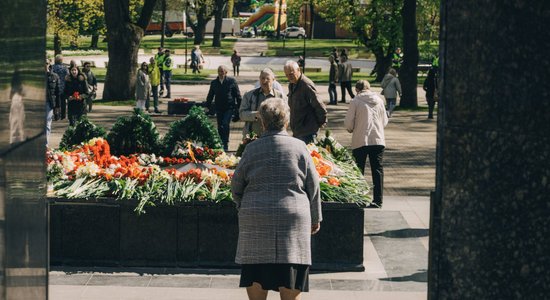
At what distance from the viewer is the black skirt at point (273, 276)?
661cm

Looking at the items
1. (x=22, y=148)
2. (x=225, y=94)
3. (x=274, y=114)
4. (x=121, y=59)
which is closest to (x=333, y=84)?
(x=121, y=59)

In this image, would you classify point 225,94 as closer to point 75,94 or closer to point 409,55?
point 75,94

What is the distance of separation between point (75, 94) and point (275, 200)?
1754cm

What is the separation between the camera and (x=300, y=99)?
13742 millimetres

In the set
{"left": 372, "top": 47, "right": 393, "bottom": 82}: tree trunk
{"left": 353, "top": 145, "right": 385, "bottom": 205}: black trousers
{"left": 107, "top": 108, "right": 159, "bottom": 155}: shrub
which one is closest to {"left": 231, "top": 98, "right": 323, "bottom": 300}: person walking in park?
{"left": 107, "top": 108, "right": 159, "bottom": 155}: shrub

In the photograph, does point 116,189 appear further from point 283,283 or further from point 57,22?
point 57,22

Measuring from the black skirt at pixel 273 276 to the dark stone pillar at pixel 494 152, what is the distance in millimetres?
2610

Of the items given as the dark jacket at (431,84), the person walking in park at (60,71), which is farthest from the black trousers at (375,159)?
the dark jacket at (431,84)

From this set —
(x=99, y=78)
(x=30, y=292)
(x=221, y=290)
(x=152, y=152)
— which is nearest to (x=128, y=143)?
(x=152, y=152)

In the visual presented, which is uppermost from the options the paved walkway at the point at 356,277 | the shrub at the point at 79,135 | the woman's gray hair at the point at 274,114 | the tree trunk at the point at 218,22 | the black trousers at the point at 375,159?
the tree trunk at the point at 218,22

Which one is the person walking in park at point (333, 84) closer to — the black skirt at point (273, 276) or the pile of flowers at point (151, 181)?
the pile of flowers at point (151, 181)

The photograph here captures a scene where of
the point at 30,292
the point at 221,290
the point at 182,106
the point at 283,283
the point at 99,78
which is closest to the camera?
the point at 30,292

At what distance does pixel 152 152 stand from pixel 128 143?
309mm

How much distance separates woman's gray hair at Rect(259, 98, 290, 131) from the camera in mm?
6754
